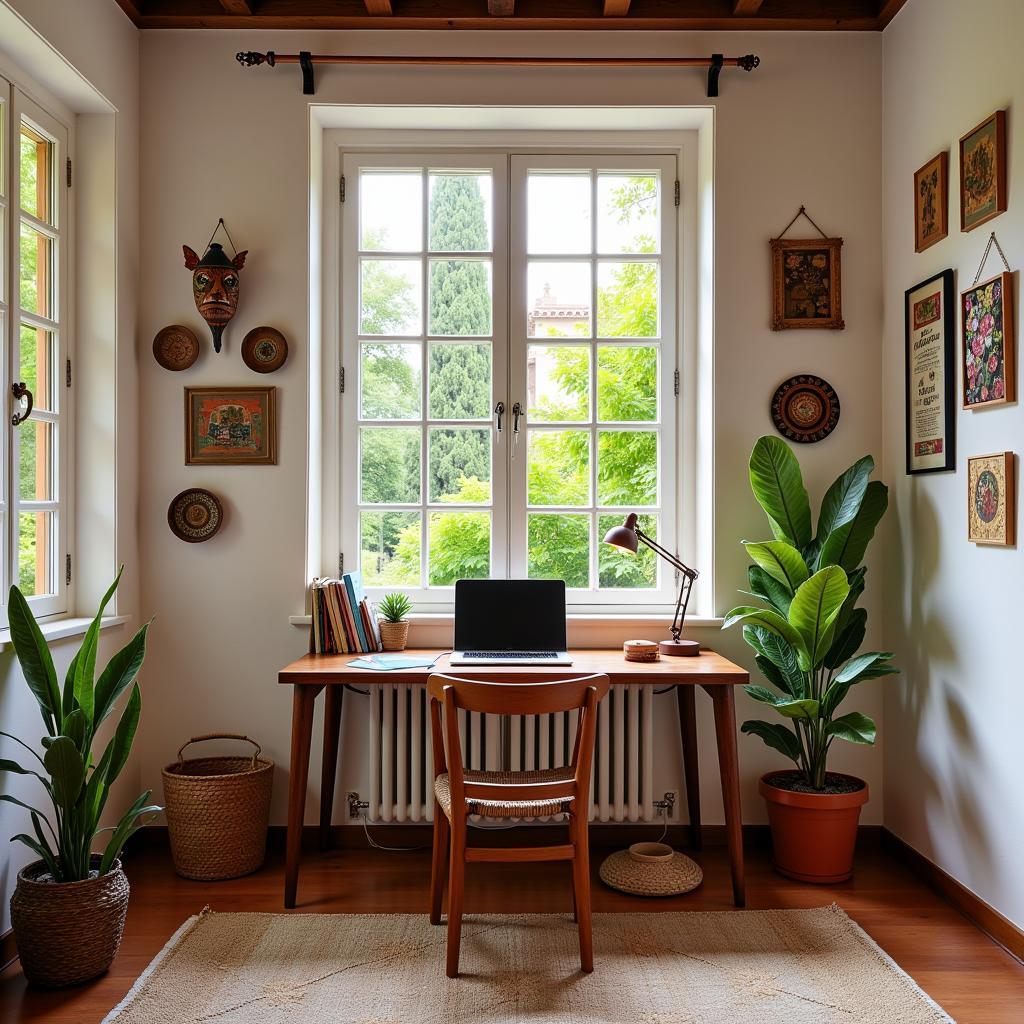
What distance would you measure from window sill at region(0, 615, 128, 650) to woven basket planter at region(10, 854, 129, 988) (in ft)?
2.16

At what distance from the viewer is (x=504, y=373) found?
3604 mm

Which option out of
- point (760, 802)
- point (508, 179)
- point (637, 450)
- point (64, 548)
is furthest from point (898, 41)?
point (64, 548)

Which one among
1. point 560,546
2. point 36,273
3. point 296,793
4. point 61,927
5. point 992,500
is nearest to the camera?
point 61,927

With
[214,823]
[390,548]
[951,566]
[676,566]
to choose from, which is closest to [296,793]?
[214,823]

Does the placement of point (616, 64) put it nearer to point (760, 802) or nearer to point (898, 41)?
point (898, 41)

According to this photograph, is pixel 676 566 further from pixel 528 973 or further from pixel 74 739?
pixel 74 739

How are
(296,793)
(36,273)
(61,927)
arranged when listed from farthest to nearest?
(36,273) < (296,793) < (61,927)

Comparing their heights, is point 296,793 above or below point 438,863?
above

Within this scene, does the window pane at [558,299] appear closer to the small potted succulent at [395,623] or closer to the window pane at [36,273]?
the small potted succulent at [395,623]

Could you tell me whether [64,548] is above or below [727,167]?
below

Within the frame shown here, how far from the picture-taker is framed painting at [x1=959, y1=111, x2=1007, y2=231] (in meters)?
2.61

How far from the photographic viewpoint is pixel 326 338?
3580 millimetres

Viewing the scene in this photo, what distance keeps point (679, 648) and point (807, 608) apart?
19.7 inches

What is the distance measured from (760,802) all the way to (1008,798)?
989 millimetres
